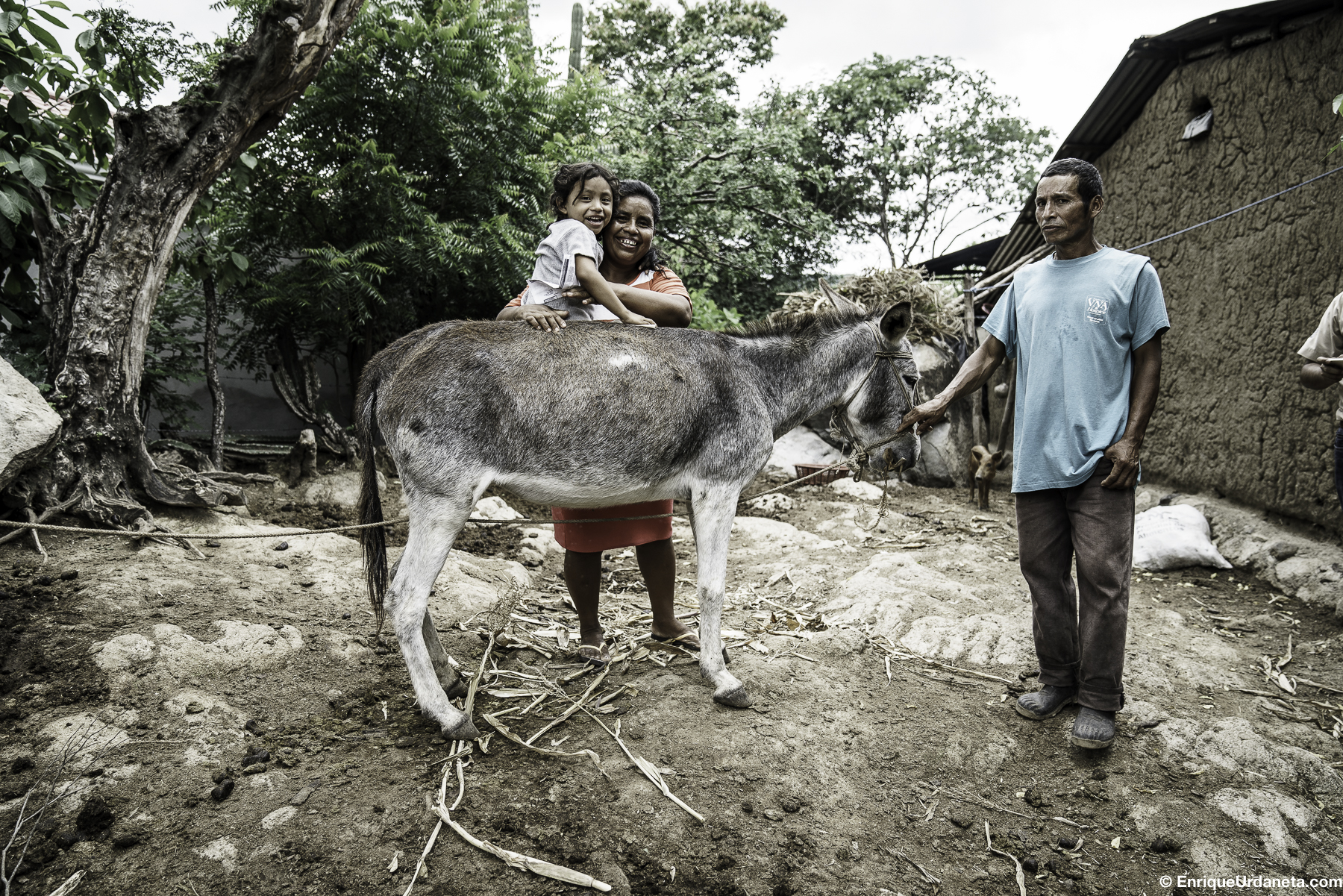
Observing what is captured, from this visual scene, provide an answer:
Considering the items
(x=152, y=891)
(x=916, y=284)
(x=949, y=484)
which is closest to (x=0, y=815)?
(x=152, y=891)

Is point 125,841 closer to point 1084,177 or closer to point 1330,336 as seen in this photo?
point 1084,177

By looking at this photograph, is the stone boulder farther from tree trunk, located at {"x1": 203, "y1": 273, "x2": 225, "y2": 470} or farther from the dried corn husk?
the dried corn husk

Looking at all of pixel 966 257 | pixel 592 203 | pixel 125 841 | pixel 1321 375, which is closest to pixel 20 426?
pixel 125 841

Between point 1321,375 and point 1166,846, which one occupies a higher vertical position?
point 1321,375

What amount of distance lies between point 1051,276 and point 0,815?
4.54 m

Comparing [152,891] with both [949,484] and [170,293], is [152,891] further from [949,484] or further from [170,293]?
[949,484]

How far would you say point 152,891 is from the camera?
2.21 meters

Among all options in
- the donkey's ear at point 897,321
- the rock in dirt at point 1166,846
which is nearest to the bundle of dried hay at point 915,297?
the donkey's ear at point 897,321

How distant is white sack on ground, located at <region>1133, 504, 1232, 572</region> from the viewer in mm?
5793

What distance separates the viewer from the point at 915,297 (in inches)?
360

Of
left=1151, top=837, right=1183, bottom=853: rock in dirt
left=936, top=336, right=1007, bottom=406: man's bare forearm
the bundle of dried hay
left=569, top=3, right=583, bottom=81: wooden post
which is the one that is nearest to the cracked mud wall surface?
the bundle of dried hay

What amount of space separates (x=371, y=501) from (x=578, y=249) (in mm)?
1519

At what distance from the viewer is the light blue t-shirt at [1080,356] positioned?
9.87 ft

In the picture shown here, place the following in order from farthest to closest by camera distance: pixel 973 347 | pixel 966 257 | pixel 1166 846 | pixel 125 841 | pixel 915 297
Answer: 1. pixel 966 257
2. pixel 973 347
3. pixel 915 297
4. pixel 1166 846
5. pixel 125 841
